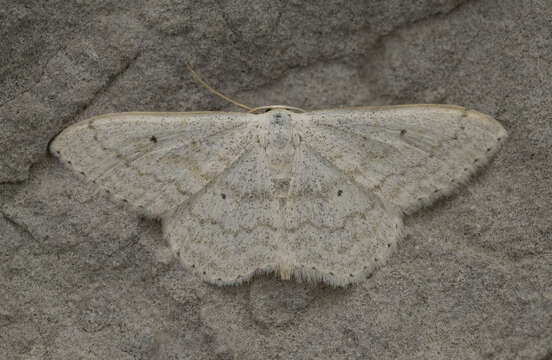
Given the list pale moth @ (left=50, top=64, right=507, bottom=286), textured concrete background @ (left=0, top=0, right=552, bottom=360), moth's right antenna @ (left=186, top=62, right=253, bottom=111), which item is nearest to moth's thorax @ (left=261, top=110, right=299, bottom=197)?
pale moth @ (left=50, top=64, right=507, bottom=286)

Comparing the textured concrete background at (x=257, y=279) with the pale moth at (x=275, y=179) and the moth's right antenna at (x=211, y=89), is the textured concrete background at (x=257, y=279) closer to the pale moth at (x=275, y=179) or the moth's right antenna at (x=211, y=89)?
the moth's right antenna at (x=211, y=89)

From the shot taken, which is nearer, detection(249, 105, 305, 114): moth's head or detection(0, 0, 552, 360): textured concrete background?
detection(0, 0, 552, 360): textured concrete background

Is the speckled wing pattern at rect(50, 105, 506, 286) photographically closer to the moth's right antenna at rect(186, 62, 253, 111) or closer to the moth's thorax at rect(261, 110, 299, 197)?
the moth's thorax at rect(261, 110, 299, 197)

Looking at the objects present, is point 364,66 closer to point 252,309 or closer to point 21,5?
point 252,309

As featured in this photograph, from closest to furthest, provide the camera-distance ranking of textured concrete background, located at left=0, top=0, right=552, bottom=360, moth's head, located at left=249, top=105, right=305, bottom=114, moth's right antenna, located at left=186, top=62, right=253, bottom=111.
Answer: textured concrete background, located at left=0, top=0, right=552, bottom=360
moth's head, located at left=249, top=105, right=305, bottom=114
moth's right antenna, located at left=186, top=62, right=253, bottom=111

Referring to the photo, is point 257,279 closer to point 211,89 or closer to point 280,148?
point 280,148

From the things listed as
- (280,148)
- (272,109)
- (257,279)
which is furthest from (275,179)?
(257,279)

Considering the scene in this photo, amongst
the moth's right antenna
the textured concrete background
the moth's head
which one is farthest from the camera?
the moth's right antenna
